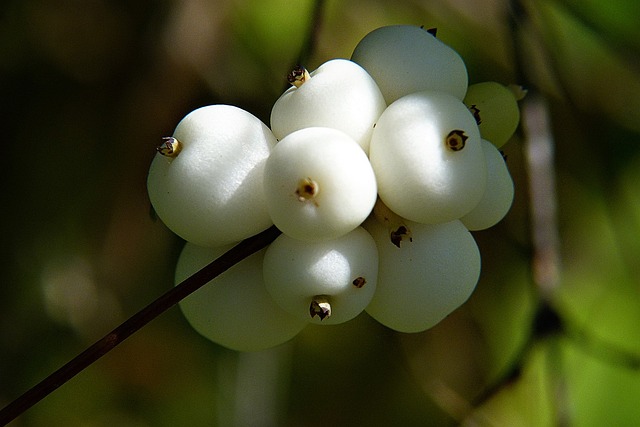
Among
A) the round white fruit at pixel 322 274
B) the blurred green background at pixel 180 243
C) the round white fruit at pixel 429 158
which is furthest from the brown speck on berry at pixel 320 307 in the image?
the blurred green background at pixel 180 243

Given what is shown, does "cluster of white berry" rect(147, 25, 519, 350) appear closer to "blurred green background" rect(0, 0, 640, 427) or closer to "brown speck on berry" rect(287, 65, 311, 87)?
"brown speck on berry" rect(287, 65, 311, 87)

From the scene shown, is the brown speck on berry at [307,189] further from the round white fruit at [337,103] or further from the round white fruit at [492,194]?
the round white fruit at [492,194]

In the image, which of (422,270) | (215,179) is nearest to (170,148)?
(215,179)

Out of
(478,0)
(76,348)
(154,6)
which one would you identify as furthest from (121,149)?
(478,0)

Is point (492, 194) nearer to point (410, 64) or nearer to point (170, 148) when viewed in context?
point (410, 64)

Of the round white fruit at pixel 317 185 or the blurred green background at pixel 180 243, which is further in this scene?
the blurred green background at pixel 180 243

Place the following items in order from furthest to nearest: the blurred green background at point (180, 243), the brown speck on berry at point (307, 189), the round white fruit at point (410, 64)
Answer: the blurred green background at point (180, 243), the round white fruit at point (410, 64), the brown speck on berry at point (307, 189)
